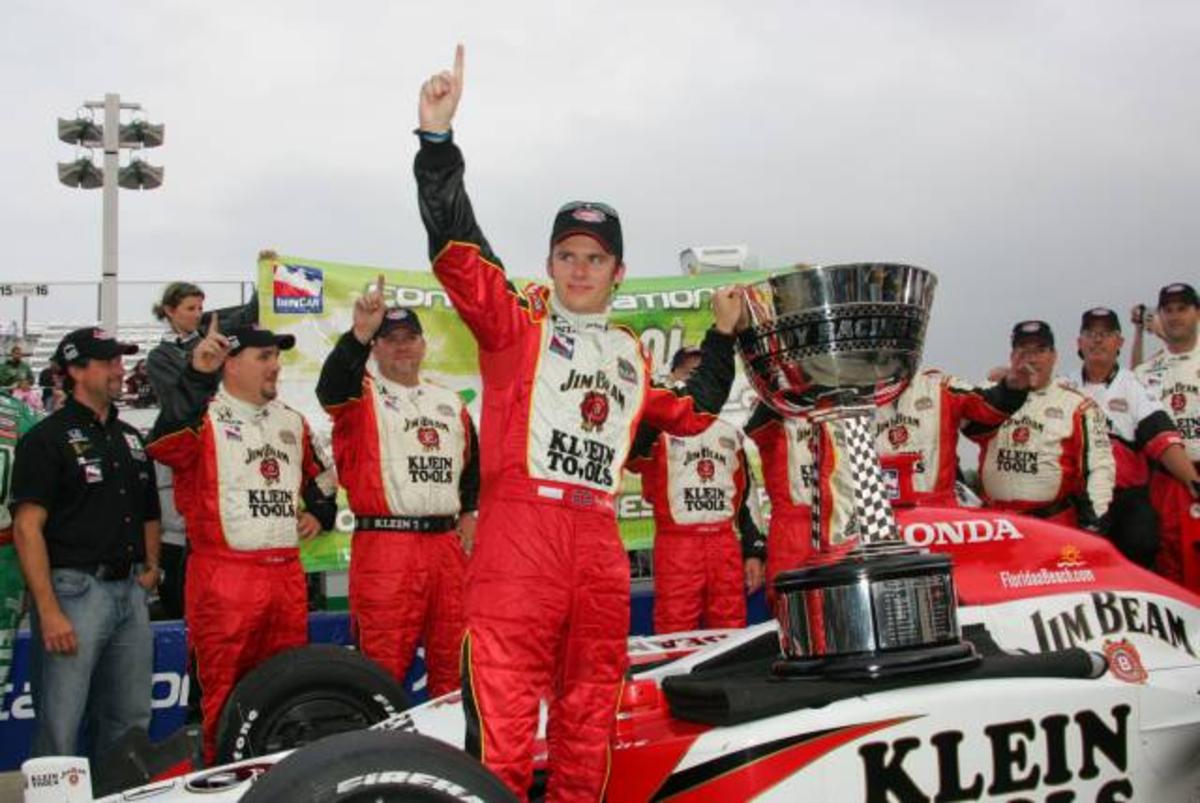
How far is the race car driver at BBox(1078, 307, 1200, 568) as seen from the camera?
19.0ft

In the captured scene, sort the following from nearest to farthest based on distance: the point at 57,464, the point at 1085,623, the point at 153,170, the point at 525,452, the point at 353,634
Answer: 1. the point at 525,452
2. the point at 1085,623
3. the point at 57,464
4. the point at 353,634
5. the point at 153,170

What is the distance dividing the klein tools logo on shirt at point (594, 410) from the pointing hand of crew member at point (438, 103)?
733 mm

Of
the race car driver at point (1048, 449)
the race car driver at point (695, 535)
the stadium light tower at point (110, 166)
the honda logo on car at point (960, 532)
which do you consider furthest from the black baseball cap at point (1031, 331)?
the stadium light tower at point (110, 166)

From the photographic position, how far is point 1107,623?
329cm

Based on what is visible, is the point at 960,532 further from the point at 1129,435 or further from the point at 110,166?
the point at 110,166

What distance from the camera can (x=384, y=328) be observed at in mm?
5230

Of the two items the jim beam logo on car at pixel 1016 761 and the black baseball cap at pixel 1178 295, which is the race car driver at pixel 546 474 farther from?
the black baseball cap at pixel 1178 295

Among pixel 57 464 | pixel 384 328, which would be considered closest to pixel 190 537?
pixel 57 464

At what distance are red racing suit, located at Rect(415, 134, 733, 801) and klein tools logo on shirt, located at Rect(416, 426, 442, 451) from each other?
2240 millimetres

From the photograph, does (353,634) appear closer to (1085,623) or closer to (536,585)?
(536,585)

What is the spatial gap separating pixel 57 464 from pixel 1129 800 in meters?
3.97

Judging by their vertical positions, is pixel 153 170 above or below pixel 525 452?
above

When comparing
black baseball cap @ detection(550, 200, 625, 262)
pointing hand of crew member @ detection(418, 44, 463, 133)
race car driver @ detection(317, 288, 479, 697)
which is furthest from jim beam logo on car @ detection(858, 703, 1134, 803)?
race car driver @ detection(317, 288, 479, 697)

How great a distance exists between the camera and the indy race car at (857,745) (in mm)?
2102
